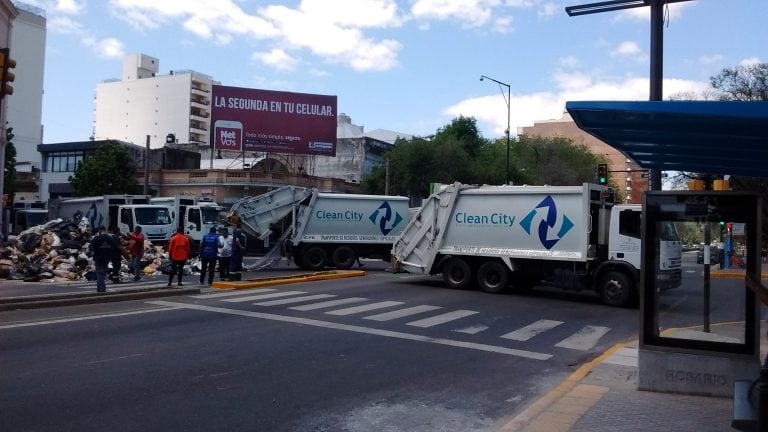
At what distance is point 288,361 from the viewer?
30.3 ft

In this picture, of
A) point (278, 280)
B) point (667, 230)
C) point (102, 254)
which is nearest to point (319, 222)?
point (278, 280)

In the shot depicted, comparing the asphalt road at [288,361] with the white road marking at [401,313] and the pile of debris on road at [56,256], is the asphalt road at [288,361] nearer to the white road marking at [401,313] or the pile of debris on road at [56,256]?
the white road marking at [401,313]

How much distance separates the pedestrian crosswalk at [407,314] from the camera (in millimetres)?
12328

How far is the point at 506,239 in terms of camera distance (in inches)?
720

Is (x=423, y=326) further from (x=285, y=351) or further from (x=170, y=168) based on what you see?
(x=170, y=168)

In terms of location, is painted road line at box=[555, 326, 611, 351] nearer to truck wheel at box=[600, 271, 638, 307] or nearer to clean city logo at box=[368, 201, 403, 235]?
truck wheel at box=[600, 271, 638, 307]

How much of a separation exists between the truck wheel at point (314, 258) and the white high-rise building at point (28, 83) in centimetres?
7218

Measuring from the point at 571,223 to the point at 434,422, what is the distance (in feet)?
37.2

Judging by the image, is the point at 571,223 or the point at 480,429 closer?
the point at 480,429

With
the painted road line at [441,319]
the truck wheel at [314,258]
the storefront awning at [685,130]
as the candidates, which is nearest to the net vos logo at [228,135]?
the truck wheel at [314,258]

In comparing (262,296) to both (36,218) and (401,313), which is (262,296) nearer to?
(401,313)

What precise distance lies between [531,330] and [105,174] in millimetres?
47214

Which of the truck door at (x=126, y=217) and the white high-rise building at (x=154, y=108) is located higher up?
the white high-rise building at (x=154, y=108)

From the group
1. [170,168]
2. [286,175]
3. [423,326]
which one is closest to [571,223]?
[423,326]
